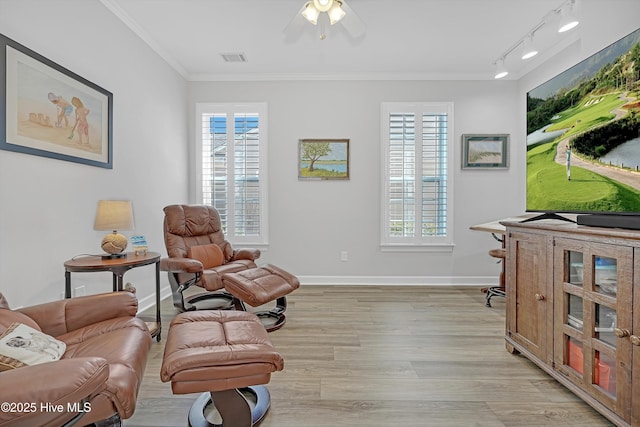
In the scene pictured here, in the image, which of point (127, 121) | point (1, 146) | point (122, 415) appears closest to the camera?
point (122, 415)

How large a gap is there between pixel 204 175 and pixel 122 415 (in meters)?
3.55

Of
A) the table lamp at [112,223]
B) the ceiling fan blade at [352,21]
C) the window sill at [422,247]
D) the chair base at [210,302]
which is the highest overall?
the ceiling fan blade at [352,21]

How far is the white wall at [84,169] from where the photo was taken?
1.99 metres

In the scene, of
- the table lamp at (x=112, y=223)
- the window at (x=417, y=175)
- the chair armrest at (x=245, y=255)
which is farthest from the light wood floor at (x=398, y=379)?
the window at (x=417, y=175)

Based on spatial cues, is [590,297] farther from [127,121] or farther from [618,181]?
[127,121]

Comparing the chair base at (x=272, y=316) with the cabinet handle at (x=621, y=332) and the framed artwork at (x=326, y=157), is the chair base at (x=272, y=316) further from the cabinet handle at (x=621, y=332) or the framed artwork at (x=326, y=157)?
the cabinet handle at (x=621, y=332)

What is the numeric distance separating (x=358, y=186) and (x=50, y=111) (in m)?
3.22

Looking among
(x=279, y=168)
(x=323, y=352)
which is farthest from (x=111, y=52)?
(x=323, y=352)

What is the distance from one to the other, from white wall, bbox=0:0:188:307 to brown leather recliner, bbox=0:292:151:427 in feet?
2.06

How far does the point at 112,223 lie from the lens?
2465mm

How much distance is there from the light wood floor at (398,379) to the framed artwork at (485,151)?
1988mm

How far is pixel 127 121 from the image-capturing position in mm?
3131

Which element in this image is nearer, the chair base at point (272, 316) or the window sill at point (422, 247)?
the chair base at point (272, 316)

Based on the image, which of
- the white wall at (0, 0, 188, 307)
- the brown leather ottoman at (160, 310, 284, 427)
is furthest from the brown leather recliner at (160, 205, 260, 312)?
the brown leather ottoman at (160, 310, 284, 427)
